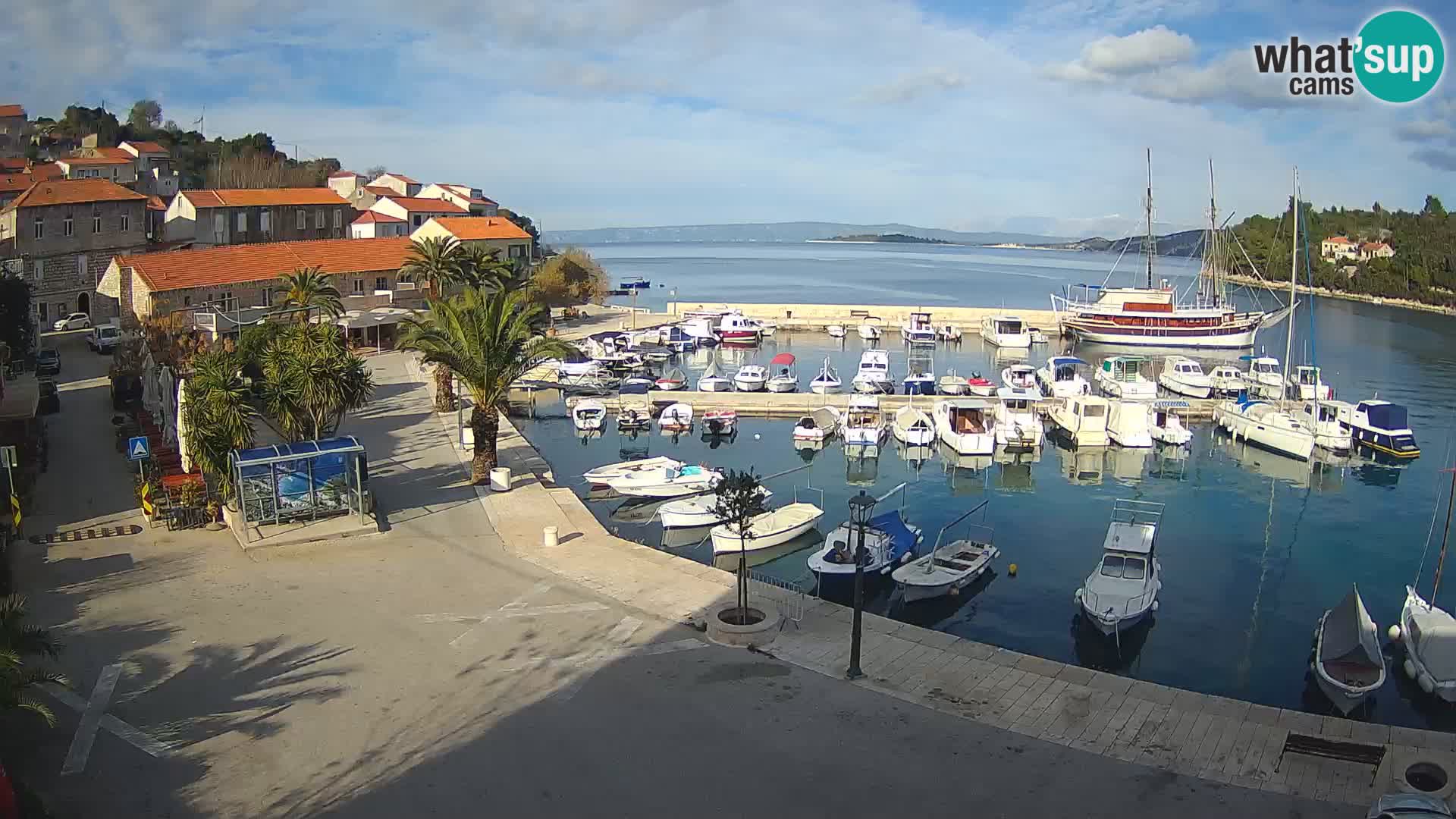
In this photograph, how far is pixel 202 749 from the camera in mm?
13219

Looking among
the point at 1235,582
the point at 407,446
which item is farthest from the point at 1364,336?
the point at 407,446

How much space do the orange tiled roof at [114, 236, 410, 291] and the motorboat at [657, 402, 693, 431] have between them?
19.4 m

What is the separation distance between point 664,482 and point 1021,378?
2485 cm

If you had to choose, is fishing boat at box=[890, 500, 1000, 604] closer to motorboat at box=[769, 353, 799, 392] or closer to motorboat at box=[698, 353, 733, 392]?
motorboat at box=[698, 353, 733, 392]

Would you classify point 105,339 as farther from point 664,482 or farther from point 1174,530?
point 1174,530

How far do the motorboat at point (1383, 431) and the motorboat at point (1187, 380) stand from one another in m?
7.76

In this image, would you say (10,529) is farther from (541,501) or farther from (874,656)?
(874,656)

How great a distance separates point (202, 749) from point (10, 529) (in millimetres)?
11516

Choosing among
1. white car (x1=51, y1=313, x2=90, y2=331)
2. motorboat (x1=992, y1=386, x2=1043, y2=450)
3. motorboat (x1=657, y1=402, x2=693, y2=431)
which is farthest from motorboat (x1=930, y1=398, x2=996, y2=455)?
white car (x1=51, y1=313, x2=90, y2=331)

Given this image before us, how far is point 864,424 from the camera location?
39000mm

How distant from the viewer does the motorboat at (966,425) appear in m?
37.1

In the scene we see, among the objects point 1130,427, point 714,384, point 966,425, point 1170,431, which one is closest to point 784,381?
point 714,384

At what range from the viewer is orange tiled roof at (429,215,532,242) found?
6888 cm

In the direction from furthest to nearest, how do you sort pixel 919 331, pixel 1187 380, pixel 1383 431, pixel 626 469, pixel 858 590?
pixel 919 331 < pixel 1187 380 < pixel 1383 431 < pixel 626 469 < pixel 858 590
